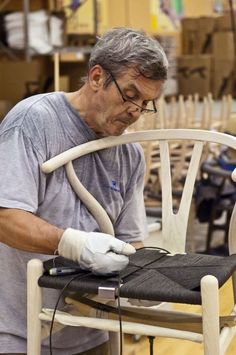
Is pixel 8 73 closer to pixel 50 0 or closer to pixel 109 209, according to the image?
pixel 50 0

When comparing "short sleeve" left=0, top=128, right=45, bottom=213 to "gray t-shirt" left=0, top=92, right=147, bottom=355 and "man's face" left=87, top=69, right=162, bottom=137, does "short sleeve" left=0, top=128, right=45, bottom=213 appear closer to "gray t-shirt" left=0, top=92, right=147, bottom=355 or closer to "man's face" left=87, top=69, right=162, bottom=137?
Result: "gray t-shirt" left=0, top=92, right=147, bottom=355

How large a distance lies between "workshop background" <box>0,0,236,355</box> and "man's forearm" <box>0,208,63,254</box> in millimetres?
494

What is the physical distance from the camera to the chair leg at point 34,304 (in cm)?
128

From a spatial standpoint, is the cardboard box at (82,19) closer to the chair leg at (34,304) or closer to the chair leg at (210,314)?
the chair leg at (34,304)

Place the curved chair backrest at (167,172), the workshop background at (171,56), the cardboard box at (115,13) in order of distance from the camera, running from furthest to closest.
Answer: the cardboard box at (115,13)
the workshop background at (171,56)
the curved chair backrest at (167,172)

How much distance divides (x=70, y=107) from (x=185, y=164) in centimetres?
262

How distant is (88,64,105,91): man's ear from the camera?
1.46m

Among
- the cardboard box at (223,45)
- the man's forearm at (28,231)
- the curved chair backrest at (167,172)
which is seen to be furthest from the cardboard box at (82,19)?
the man's forearm at (28,231)

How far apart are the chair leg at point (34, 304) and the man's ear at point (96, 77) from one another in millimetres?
418

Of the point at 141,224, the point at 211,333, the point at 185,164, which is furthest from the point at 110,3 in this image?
the point at 211,333

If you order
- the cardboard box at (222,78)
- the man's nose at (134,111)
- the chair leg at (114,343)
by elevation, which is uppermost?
the man's nose at (134,111)

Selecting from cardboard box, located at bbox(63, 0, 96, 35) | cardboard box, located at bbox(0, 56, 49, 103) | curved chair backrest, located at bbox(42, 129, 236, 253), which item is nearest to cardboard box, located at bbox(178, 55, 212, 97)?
cardboard box, located at bbox(63, 0, 96, 35)

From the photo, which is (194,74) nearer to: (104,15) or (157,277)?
(104,15)

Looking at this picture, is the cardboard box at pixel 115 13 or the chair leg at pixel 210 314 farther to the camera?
the cardboard box at pixel 115 13
